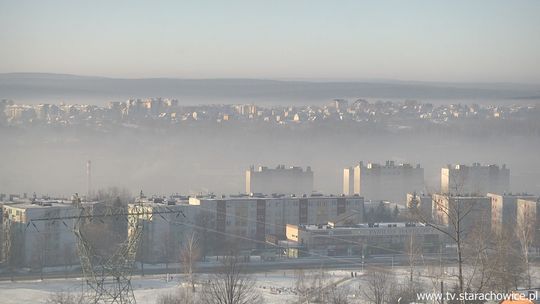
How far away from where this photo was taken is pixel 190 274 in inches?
335

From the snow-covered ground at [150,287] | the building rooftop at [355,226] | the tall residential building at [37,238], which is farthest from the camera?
the building rooftop at [355,226]

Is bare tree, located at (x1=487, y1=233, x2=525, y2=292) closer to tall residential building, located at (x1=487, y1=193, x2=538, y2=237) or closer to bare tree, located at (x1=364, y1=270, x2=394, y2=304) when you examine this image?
bare tree, located at (x1=364, y1=270, x2=394, y2=304)

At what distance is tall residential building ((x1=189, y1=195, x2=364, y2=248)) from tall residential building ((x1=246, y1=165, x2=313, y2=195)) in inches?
153

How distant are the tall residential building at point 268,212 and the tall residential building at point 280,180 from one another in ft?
12.8

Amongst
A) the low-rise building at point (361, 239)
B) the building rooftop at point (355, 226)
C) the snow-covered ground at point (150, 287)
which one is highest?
the building rooftop at point (355, 226)

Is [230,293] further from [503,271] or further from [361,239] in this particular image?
[361,239]

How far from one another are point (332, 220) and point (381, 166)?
20.4 feet

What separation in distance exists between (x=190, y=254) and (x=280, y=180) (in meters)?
9.19

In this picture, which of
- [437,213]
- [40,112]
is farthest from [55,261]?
[40,112]

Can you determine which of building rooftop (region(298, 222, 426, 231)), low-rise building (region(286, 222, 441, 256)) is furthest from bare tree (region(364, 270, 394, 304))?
building rooftop (region(298, 222, 426, 231))

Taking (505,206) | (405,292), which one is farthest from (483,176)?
(405,292)

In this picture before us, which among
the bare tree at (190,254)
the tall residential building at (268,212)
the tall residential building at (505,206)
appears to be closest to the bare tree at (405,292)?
the bare tree at (190,254)

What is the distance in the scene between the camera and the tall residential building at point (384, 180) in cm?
1830

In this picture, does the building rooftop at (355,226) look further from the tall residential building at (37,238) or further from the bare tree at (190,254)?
the tall residential building at (37,238)
